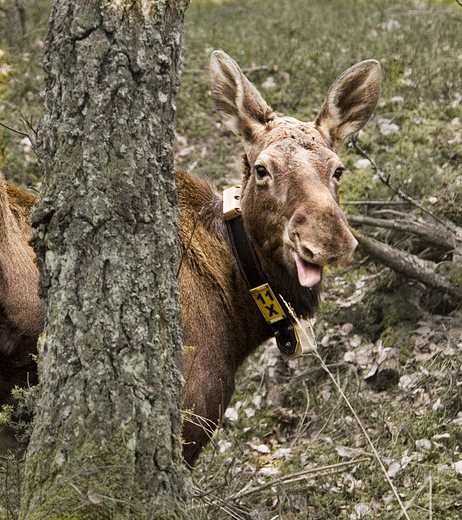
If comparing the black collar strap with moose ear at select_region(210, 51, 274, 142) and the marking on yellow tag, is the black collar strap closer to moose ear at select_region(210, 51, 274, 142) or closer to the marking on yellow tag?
the marking on yellow tag

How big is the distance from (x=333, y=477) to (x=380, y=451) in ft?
1.36

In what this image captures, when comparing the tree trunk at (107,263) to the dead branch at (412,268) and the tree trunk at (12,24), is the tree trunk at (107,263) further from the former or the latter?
the tree trunk at (12,24)

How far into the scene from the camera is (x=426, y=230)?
745 centimetres

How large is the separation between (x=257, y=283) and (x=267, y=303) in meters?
0.16

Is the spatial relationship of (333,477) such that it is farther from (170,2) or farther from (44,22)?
(44,22)

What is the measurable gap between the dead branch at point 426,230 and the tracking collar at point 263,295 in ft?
6.16

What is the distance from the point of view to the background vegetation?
5.97 meters

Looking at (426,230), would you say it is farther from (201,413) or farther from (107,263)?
(107,263)

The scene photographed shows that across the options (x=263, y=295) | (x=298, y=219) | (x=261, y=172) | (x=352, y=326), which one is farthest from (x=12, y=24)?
(x=298, y=219)

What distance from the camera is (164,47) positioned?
3.83 meters

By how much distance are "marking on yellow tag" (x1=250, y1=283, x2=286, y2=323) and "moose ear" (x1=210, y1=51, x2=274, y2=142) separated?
3.77 feet

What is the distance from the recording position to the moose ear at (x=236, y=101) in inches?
236

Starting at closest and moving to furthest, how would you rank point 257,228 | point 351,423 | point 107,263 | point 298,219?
point 107,263, point 298,219, point 257,228, point 351,423

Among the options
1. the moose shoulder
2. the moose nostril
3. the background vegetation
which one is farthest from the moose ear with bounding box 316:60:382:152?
the background vegetation
